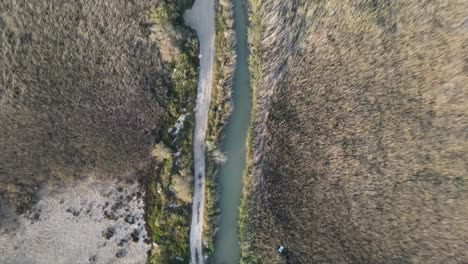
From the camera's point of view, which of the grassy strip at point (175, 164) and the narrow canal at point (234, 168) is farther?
the narrow canal at point (234, 168)

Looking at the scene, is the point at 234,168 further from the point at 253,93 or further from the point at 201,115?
the point at 253,93

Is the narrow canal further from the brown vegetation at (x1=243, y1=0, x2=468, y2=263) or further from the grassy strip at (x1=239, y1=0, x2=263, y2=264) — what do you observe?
the brown vegetation at (x1=243, y1=0, x2=468, y2=263)

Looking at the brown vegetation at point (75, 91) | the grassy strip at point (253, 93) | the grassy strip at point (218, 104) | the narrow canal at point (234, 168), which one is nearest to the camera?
the brown vegetation at point (75, 91)

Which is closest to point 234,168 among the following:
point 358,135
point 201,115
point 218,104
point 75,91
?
point 201,115

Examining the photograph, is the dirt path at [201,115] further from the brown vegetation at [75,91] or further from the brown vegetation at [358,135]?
the brown vegetation at [358,135]

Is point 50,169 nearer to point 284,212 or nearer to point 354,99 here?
point 284,212

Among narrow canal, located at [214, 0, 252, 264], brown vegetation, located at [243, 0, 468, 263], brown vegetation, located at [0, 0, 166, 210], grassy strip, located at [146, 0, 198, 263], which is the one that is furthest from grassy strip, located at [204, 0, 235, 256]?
brown vegetation, located at [0, 0, 166, 210]

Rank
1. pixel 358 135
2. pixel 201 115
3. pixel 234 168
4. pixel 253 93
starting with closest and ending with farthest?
pixel 358 135 → pixel 201 115 → pixel 253 93 → pixel 234 168

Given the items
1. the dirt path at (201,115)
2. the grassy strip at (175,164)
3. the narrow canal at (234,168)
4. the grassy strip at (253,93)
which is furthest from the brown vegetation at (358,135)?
the grassy strip at (175,164)
